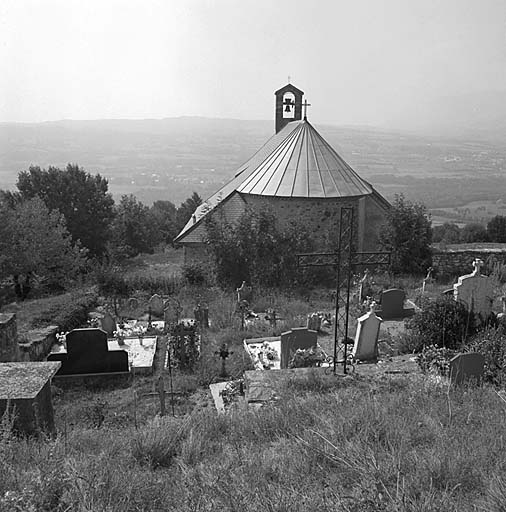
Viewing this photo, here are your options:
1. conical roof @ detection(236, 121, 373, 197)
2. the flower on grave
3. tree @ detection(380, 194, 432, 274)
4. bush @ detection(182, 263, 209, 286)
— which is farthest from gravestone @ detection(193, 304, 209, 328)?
tree @ detection(380, 194, 432, 274)

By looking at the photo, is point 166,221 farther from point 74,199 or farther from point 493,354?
point 493,354

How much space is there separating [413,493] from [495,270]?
1274cm

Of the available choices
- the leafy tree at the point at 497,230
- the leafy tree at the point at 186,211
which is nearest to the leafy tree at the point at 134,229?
the leafy tree at the point at 186,211

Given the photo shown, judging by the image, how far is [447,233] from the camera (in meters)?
34.0

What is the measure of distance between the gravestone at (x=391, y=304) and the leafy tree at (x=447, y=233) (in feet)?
69.8

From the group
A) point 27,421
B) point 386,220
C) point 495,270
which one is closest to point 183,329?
point 27,421

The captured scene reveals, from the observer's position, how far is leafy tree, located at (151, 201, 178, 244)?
138 feet

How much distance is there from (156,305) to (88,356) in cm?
395

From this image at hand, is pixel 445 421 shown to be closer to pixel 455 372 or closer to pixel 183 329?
pixel 455 372

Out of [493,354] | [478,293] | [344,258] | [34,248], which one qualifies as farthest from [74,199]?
[493,354]

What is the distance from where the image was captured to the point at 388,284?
538 inches

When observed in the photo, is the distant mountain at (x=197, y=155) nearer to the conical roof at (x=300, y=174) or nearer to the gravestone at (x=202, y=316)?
the conical roof at (x=300, y=174)

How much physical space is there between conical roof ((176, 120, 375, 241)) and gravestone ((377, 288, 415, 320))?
278 inches

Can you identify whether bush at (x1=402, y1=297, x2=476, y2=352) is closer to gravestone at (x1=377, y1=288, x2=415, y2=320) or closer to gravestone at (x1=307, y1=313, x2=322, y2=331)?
gravestone at (x1=307, y1=313, x2=322, y2=331)
